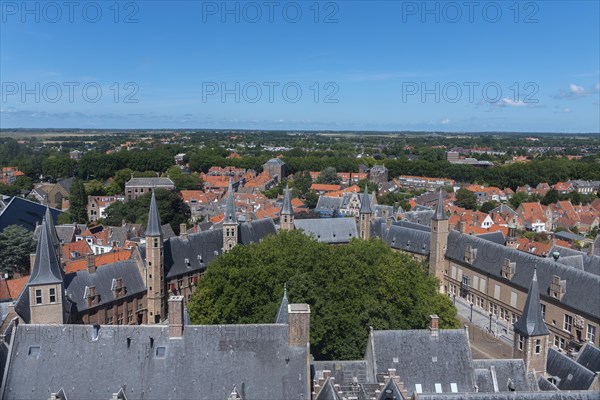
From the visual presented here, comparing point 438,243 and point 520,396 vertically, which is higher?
point 520,396

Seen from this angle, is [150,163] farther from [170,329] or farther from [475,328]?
[170,329]

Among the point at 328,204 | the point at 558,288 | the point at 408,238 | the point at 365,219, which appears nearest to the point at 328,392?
the point at 558,288

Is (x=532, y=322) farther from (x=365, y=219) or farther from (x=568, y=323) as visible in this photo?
(x=365, y=219)

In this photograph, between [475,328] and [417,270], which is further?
[475,328]

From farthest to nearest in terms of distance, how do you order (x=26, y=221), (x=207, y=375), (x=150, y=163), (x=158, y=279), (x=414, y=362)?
1. (x=150, y=163)
2. (x=26, y=221)
3. (x=158, y=279)
4. (x=414, y=362)
5. (x=207, y=375)

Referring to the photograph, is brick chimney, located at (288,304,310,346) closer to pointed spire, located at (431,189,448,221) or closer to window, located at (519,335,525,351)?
window, located at (519,335,525,351)

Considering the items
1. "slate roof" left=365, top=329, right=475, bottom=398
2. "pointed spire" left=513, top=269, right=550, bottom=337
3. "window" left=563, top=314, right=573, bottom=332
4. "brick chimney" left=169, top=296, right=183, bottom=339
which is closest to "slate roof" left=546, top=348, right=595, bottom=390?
"pointed spire" left=513, top=269, right=550, bottom=337

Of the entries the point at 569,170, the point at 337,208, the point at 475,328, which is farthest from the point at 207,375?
the point at 569,170
